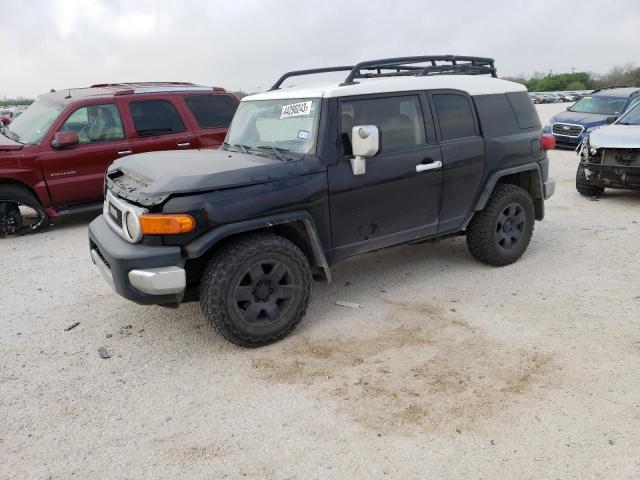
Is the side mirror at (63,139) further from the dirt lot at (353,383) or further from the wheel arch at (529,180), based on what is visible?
the wheel arch at (529,180)

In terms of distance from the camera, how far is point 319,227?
13.0 feet

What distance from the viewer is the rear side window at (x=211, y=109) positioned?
8125 mm

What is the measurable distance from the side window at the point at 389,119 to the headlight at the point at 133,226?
1.59 metres

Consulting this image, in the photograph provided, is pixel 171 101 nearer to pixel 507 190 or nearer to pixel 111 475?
pixel 507 190

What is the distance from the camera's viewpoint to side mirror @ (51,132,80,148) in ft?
22.7

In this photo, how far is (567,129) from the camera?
44.9 feet

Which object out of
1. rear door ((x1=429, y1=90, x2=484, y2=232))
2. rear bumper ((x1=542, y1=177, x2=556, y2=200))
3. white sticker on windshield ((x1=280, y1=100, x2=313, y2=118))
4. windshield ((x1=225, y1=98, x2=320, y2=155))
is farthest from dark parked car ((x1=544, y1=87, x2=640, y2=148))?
white sticker on windshield ((x1=280, y1=100, x2=313, y2=118))

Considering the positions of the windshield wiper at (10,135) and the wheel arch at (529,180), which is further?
the windshield wiper at (10,135)

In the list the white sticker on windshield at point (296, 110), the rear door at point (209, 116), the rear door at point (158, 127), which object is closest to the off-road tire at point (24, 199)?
the rear door at point (158, 127)

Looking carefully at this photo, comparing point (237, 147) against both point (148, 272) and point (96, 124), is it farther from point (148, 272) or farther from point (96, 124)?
point (96, 124)

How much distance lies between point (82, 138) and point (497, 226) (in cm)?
561

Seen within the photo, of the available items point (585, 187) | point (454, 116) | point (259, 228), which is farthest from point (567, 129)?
point (259, 228)

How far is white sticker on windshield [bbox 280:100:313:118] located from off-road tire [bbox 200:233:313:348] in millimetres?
1059

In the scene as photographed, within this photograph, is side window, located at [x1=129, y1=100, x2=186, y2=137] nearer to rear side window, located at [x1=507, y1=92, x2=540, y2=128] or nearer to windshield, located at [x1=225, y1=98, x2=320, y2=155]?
windshield, located at [x1=225, y1=98, x2=320, y2=155]
